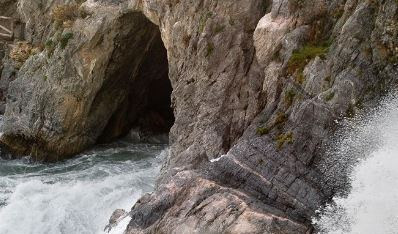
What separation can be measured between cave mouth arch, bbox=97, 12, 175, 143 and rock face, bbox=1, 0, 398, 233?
3.5 inches

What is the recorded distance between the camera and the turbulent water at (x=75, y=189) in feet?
60.7

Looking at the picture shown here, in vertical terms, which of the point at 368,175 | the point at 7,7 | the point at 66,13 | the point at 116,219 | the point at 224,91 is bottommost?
the point at 116,219

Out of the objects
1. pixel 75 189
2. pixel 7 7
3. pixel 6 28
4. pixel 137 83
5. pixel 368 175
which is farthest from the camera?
pixel 7 7

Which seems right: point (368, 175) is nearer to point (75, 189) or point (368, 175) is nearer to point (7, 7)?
point (75, 189)

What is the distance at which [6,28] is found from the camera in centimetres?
3172

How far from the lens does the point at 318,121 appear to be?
1269 centimetres

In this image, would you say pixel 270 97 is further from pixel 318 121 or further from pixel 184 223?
pixel 184 223

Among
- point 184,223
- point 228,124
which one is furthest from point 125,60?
point 184,223

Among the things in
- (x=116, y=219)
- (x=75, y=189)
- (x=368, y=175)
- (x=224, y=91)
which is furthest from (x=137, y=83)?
(x=368, y=175)

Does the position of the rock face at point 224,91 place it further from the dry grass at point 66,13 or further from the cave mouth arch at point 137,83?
the dry grass at point 66,13

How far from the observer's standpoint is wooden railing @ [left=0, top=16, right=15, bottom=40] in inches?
1236

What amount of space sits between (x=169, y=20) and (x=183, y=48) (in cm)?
141

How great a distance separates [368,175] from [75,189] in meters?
12.9

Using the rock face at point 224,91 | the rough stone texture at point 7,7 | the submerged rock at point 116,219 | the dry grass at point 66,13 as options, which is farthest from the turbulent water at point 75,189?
the rough stone texture at point 7,7
